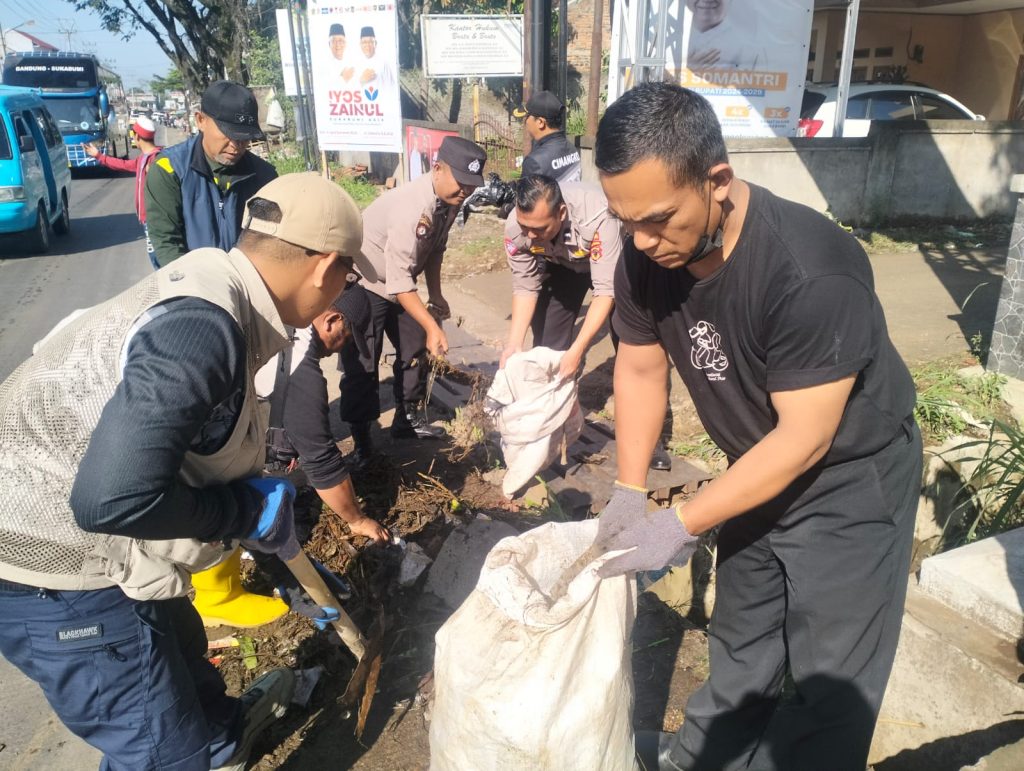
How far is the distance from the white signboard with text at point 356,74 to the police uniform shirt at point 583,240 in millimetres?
6885

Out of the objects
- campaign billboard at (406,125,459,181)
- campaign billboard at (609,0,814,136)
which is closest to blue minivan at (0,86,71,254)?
campaign billboard at (406,125,459,181)

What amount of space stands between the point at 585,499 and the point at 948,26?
14622mm

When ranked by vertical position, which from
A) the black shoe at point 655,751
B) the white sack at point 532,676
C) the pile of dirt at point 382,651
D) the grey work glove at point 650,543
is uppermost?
the grey work glove at point 650,543

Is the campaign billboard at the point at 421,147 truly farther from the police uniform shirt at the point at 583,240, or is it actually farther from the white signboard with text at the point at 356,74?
the police uniform shirt at the point at 583,240

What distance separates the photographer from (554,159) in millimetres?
5848

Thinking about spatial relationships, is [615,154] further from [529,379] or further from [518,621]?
[529,379]

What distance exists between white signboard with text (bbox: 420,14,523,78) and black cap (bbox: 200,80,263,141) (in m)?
9.26

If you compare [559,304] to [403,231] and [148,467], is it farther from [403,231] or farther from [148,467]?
[148,467]

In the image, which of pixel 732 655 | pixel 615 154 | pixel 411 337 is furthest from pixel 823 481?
pixel 411 337

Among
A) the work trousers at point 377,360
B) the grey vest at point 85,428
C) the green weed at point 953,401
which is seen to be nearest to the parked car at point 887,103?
the green weed at point 953,401

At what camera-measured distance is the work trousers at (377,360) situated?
4.11m

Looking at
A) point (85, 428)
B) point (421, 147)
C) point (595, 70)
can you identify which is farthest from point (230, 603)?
point (421, 147)

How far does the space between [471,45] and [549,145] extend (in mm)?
7433

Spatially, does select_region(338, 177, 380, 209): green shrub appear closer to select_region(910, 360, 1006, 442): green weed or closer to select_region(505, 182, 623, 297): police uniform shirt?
select_region(505, 182, 623, 297): police uniform shirt
